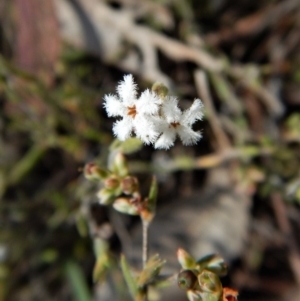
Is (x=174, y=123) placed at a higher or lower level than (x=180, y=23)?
lower

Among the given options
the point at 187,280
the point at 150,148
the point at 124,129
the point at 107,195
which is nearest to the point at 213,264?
the point at 187,280

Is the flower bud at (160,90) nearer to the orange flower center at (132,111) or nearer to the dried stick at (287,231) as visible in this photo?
the orange flower center at (132,111)

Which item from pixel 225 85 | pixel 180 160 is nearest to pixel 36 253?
pixel 180 160

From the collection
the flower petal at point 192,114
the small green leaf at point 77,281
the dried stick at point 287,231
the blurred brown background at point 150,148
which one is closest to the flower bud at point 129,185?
the flower petal at point 192,114

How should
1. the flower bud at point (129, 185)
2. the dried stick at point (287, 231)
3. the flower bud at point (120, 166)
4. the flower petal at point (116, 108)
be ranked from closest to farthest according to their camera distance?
the flower petal at point (116, 108)
the flower bud at point (129, 185)
the flower bud at point (120, 166)
the dried stick at point (287, 231)

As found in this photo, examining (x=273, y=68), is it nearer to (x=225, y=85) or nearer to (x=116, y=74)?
(x=225, y=85)

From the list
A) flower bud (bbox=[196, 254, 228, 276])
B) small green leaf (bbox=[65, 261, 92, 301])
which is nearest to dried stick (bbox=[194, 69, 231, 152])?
small green leaf (bbox=[65, 261, 92, 301])
